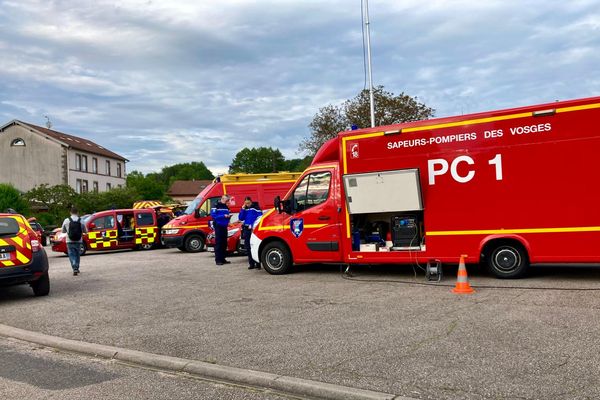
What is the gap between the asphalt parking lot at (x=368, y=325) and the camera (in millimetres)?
4453

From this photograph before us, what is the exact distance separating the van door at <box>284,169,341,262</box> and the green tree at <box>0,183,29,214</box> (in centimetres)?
3798

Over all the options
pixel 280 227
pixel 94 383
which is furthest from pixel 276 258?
pixel 94 383

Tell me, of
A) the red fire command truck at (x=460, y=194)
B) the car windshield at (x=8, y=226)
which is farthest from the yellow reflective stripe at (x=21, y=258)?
the red fire command truck at (x=460, y=194)

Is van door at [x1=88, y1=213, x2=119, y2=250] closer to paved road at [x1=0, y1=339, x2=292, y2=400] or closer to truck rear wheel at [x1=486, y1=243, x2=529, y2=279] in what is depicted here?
paved road at [x1=0, y1=339, x2=292, y2=400]

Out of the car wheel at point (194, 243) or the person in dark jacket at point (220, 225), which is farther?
the car wheel at point (194, 243)

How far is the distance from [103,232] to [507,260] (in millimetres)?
16649

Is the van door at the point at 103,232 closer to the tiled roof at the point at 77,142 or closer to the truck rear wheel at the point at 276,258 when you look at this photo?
the truck rear wheel at the point at 276,258

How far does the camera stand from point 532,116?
8.66m

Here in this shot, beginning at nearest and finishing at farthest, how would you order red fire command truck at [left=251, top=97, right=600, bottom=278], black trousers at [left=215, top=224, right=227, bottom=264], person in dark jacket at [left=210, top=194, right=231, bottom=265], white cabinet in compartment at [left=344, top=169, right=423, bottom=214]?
red fire command truck at [left=251, top=97, right=600, bottom=278] → white cabinet in compartment at [left=344, top=169, right=423, bottom=214] → person in dark jacket at [left=210, top=194, right=231, bottom=265] → black trousers at [left=215, top=224, right=227, bottom=264]

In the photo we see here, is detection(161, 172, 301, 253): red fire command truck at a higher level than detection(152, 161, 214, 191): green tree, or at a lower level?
lower

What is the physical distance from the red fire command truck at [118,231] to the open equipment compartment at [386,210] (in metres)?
13.5

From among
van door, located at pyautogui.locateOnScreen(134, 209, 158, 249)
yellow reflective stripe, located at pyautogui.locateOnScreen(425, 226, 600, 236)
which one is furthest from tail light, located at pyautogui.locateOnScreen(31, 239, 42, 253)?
van door, located at pyautogui.locateOnScreen(134, 209, 158, 249)

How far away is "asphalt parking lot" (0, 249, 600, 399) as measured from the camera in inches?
175

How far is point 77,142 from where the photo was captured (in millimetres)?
61969
